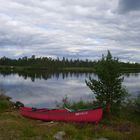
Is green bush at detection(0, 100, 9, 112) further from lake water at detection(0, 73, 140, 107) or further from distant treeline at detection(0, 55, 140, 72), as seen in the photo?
distant treeline at detection(0, 55, 140, 72)

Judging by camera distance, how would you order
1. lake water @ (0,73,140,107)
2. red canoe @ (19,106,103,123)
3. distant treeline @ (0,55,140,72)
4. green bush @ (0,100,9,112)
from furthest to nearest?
distant treeline @ (0,55,140,72) → lake water @ (0,73,140,107) → green bush @ (0,100,9,112) → red canoe @ (19,106,103,123)

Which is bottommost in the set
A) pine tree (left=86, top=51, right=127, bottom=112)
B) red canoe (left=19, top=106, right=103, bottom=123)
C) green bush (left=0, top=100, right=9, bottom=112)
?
green bush (left=0, top=100, right=9, bottom=112)

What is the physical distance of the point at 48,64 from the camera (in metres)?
154

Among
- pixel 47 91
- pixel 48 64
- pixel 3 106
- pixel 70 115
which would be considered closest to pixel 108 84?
pixel 70 115

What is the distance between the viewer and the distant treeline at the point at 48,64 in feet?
500

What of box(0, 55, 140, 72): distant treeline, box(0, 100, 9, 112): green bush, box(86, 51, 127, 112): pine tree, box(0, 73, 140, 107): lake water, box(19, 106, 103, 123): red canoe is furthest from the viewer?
box(0, 55, 140, 72): distant treeline

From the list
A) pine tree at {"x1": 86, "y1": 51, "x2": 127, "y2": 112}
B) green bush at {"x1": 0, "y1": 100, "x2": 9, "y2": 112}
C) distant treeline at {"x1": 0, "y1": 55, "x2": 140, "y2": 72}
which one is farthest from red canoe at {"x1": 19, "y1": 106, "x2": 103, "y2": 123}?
distant treeline at {"x1": 0, "y1": 55, "x2": 140, "y2": 72}

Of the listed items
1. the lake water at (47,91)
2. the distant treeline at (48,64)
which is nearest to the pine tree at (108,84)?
the lake water at (47,91)

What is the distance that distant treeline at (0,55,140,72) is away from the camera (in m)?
152

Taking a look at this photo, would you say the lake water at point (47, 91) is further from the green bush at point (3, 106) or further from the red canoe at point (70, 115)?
the green bush at point (3, 106)

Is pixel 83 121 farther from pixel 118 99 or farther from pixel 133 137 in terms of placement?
pixel 133 137

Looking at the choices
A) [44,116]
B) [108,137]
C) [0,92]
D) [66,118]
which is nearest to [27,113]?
[44,116]

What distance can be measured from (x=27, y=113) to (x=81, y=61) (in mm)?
149820

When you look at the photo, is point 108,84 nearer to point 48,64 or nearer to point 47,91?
point 47,91
